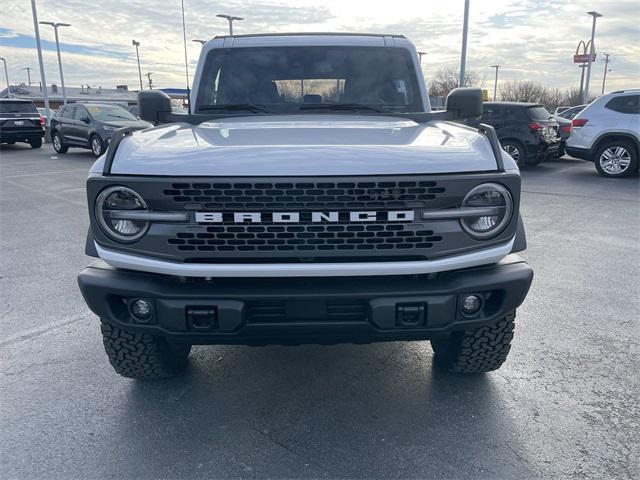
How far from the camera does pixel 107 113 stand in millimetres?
16062

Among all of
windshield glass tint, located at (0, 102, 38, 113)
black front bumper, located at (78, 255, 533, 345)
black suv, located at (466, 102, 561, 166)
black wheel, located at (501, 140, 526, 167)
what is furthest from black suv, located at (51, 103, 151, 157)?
black front bumper, located at (78, 255, 533, 345)

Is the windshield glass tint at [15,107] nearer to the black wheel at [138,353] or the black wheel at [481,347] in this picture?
the black wheel at [138,353]

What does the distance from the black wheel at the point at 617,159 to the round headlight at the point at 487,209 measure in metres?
10.8

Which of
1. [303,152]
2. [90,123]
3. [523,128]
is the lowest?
[90,123]

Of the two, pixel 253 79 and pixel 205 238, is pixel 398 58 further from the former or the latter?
pixel 205 238

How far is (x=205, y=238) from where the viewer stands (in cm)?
229

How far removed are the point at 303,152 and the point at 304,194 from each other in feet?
0.69

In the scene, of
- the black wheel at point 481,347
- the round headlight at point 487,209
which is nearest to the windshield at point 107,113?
the black wheel at point 481,347

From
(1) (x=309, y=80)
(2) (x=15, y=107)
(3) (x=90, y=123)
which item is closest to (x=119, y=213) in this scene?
(1) (x=309, y=80)

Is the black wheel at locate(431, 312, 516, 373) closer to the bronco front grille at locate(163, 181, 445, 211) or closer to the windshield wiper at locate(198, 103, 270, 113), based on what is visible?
the bronco front grille at locate(163, 181, 445, 211)

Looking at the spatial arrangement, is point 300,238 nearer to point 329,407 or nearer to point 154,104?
point 329,407

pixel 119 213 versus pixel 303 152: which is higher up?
pixel 303 152

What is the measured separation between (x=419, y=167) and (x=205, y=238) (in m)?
0.99

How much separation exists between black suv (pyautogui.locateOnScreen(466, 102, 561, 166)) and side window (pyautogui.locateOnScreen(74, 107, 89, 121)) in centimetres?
1141
